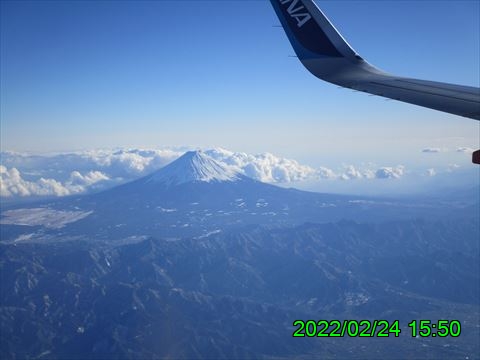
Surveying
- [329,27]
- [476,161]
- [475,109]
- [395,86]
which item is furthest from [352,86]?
[476,161]
